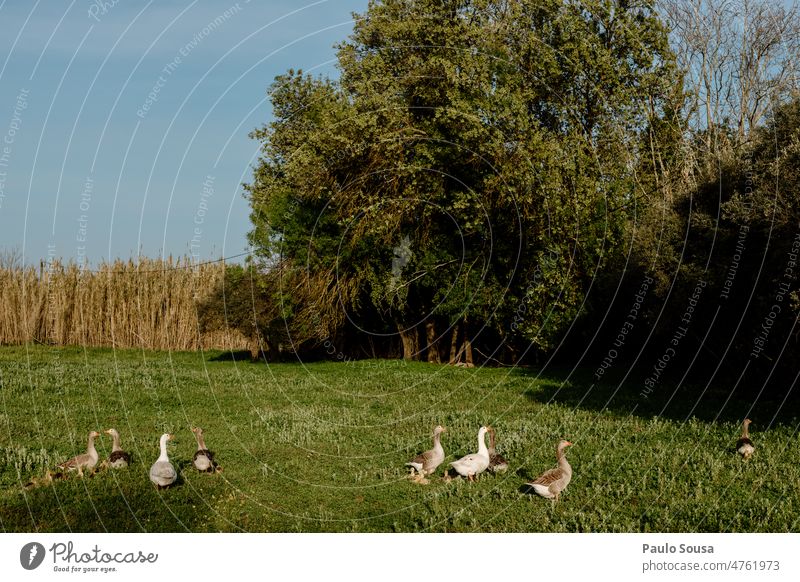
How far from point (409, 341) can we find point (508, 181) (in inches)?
376

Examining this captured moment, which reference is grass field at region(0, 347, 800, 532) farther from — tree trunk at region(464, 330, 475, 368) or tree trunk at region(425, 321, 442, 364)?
tree trunk at region(425, 321, 442, 364)

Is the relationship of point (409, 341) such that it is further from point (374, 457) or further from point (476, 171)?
point (374, 457)

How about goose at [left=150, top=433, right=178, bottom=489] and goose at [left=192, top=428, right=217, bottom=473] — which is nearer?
goose at [left=150, top=433, right=178, bottom=489]

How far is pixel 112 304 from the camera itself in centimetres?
4072

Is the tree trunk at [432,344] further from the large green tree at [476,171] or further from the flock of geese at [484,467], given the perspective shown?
the flock of geese at [484,467]

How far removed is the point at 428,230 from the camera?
31547mm

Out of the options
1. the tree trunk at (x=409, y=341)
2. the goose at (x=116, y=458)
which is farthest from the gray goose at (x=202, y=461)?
the tree trunk at (x=409, y=341)

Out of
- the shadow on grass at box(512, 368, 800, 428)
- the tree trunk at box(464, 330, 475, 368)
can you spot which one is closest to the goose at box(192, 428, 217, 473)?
the shadow on grass at box(512, 368, 800, 428)

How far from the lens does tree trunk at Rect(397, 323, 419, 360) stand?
114ft

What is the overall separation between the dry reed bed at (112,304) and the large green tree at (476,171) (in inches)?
344

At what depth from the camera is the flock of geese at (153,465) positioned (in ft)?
38.5

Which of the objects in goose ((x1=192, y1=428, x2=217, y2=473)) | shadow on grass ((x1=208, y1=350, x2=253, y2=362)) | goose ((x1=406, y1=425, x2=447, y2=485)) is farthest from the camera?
shadow on grass ((x1=208, y1=350, x2=253, y2=362))

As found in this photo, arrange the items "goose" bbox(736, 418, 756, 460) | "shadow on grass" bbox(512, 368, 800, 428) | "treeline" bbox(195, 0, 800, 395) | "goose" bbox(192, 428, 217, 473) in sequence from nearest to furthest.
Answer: "goose" bbox(192, 428, 217, 473) < "goose" bbox(736, 418, 756, 460) < "shadow on grass" bbox(512, 368, 800, 428) < "treeline" bbox(195, 0, 800, 395)

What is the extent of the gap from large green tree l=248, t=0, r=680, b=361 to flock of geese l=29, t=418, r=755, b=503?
51.3 ft
